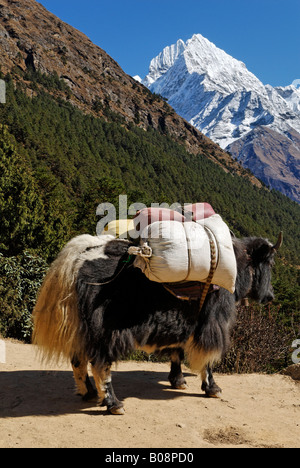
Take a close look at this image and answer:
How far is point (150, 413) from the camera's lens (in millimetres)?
3863

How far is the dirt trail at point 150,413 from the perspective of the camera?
10.7 feet

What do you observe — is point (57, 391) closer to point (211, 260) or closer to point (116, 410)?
point (116, 410)

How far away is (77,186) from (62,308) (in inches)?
1829

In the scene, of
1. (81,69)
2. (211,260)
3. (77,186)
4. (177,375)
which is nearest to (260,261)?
(211,260)

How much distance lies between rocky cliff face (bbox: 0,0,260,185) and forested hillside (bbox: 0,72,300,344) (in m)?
6.80

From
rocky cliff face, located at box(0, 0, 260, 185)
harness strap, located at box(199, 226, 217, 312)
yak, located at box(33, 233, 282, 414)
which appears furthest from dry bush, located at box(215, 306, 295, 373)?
rocky cliff face, located at box(0, 0, 260, 185)

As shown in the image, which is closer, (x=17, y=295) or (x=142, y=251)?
(x=142, y=251)

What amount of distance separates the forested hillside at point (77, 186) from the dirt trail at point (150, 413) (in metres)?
4.62

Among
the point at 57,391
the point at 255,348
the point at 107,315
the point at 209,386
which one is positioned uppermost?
the point at 107,315

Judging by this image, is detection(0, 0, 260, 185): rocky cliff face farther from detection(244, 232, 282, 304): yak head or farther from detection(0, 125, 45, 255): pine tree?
detection(244, 232, 282, 304): yak head

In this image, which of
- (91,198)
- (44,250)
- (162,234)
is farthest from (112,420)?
(91,198)

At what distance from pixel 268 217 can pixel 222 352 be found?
112 m

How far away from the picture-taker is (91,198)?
31.7m
